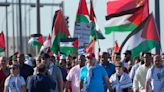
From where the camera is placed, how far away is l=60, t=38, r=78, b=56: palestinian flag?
24.9 meters

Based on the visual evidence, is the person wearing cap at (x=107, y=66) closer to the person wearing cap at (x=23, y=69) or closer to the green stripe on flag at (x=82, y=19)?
the person wearing cap at (x=23, y=69)

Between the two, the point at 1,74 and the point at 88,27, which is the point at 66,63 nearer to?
the point at 88,27

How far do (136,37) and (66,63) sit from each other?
2.96 metres

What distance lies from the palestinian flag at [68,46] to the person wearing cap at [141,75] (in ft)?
23.5

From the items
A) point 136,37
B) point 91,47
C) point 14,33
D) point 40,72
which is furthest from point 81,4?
point 14,33

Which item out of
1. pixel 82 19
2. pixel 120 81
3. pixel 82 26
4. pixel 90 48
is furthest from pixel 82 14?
pixel 120 81

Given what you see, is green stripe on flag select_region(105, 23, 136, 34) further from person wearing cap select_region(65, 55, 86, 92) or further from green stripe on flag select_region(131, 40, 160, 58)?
person wearing cap select_region(65, 55, 86, 92)

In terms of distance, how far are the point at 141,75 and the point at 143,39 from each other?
1882mm

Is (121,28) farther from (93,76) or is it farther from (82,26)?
(82,26)

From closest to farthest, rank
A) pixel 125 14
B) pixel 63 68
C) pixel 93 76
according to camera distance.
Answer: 1. pixel 93 76
2. pixel 125 14
3. pixel 63 68

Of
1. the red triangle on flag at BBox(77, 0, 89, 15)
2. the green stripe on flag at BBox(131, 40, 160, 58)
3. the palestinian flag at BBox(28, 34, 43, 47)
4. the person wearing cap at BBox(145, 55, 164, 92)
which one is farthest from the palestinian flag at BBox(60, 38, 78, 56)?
the palestinian flag at BBox(28, 34, 43, 47)

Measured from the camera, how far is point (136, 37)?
19422 mm

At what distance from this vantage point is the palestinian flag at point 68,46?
81.8 feet

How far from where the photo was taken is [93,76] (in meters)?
17.2
